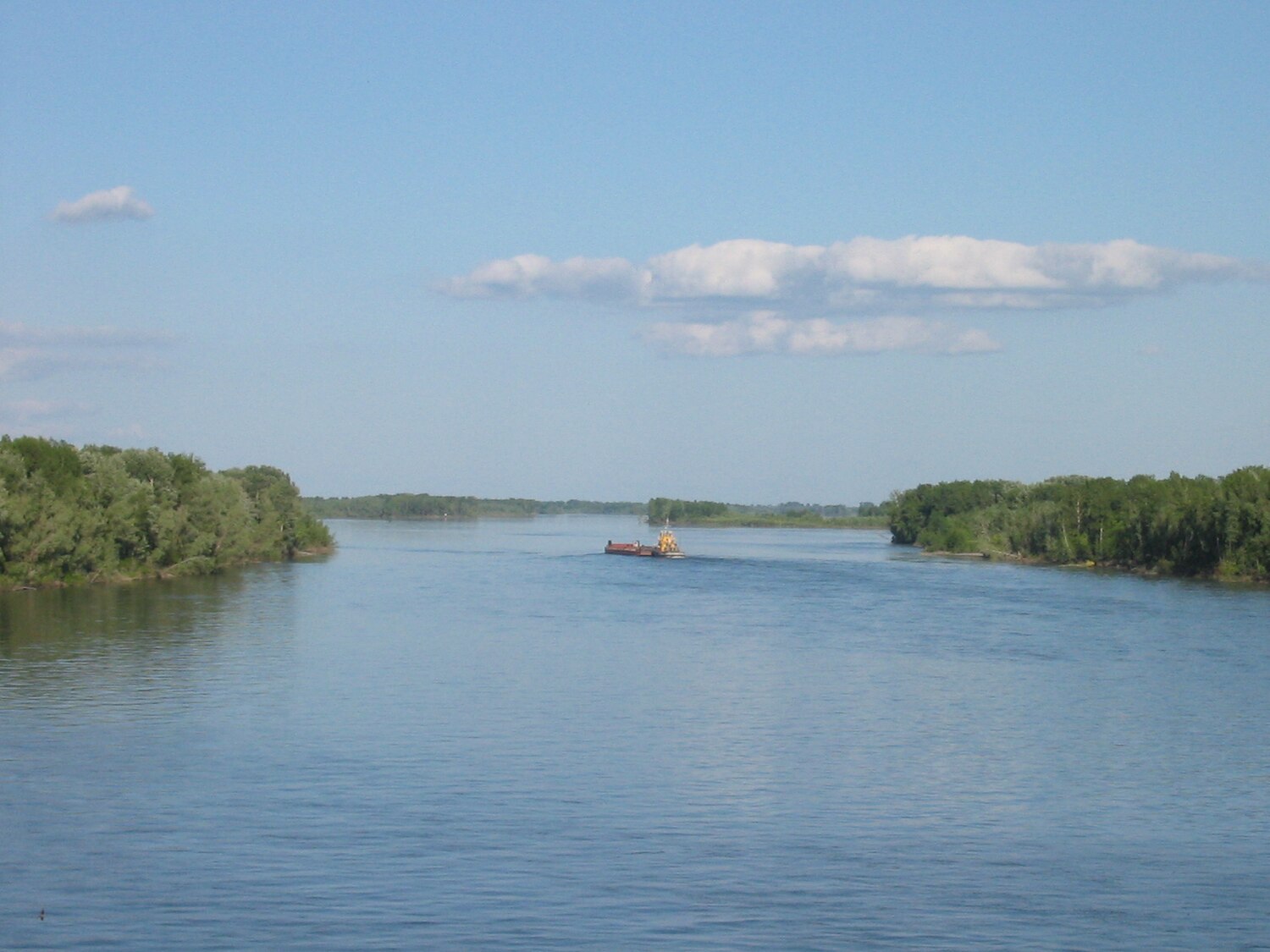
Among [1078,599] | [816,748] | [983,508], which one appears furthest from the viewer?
[983,508]

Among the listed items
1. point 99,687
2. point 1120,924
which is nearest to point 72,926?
point 1120,924

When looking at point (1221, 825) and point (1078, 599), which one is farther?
point (1078, 599)

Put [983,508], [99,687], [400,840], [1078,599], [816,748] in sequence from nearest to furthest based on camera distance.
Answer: [400,840] → [816,748] → [99,687] → [1078,599] → [983,508]

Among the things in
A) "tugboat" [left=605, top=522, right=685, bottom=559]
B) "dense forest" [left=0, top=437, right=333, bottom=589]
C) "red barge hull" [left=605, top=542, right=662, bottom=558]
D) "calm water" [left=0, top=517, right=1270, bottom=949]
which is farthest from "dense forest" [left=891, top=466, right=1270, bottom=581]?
"dense forest" [left=0, top=437, right=333, bottom=589]

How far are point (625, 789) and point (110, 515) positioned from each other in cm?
4505

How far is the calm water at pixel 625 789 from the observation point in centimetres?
1301

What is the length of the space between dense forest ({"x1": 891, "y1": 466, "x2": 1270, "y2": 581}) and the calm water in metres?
30.7

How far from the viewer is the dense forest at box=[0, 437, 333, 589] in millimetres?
51656

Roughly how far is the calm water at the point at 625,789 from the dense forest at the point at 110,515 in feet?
39.2

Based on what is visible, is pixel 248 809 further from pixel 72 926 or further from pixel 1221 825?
pixel 1221 825

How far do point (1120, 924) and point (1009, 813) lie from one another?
14.8ft

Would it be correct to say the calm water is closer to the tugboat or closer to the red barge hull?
the tugboat

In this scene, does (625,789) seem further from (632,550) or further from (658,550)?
(632,550)

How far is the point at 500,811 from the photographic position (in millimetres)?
17078
